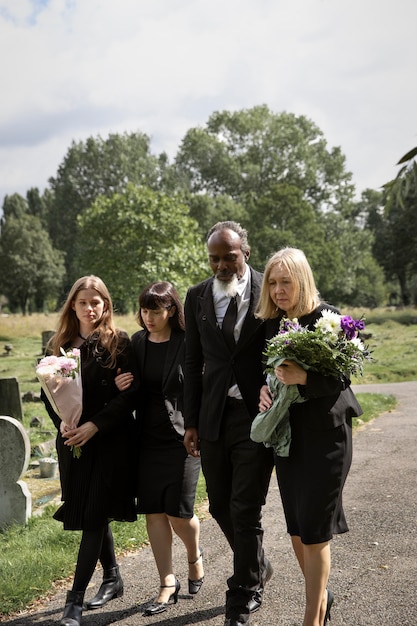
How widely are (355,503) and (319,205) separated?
176 ft

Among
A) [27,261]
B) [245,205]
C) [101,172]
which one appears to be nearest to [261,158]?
[245,205]

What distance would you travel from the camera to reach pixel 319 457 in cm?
367

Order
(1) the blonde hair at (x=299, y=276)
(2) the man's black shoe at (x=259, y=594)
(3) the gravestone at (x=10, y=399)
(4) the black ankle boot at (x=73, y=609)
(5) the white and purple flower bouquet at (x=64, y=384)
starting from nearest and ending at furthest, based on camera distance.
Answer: (1) the blonde hair at (x=299, y=276) < (4) the black ankle boot at (x=73, y=609) < (2) the man's black shoe at (x=259, y=594) < (5) the white and purple flower bouquet at (x=64, y=384) < (3) the gravestone at (x=10, y=399)

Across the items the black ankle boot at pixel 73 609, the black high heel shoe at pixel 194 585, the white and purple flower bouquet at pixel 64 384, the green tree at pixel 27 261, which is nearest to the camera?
the black ankle boot at pixel 73 609

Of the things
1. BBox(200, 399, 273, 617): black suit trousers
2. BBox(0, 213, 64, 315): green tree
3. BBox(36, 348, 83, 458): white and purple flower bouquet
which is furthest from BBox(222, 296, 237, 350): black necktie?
BBox(0, 213, 64, 315): green tree

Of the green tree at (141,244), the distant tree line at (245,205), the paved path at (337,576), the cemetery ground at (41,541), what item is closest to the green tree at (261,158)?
the distant tree line at (245,205)

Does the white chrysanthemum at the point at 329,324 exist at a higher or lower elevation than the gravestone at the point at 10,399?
higher

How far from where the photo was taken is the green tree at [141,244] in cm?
2548

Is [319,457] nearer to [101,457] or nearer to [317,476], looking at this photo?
[317,476]

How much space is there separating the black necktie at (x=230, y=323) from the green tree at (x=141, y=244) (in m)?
19.7

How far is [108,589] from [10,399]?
7.68 meters

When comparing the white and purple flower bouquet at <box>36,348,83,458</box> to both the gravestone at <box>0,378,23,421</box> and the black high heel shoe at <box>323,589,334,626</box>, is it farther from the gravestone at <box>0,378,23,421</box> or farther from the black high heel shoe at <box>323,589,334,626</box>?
the gravestone at <box>0,378,23,421</box>

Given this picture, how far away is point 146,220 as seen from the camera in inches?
1069

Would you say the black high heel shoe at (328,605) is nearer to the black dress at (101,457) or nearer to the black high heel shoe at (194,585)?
the black high heel shoe at (194,585)
